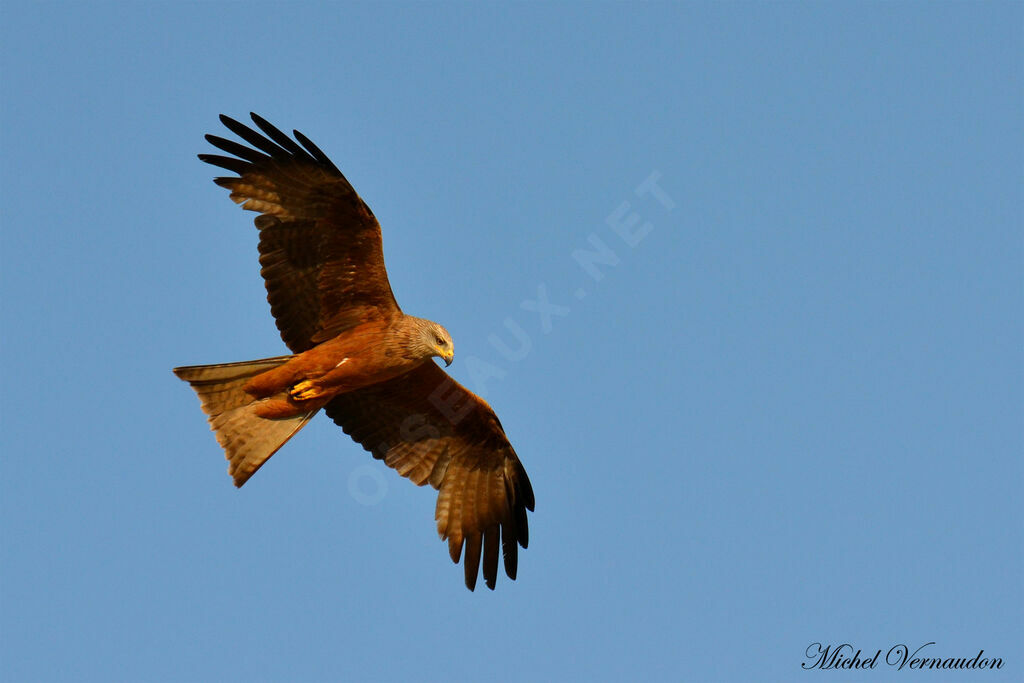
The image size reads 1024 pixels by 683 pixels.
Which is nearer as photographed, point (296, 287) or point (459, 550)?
point (296, 287)

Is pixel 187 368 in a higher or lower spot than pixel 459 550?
higher

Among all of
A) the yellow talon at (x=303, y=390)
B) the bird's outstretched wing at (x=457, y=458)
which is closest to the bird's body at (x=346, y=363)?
the yellow talon at (x=303, y=390)

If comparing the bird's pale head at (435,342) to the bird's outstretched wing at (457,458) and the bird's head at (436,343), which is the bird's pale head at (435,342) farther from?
the bird's outstretched wing at (457,458)

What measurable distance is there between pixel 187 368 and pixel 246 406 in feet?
2.29

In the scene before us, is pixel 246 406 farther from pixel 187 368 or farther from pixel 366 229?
pixel 366 229

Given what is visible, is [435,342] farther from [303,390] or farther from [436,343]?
[303,390]

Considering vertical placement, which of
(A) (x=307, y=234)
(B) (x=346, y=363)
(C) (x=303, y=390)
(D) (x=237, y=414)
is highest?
(A) (x=307, y=234)

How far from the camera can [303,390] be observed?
12.8 m

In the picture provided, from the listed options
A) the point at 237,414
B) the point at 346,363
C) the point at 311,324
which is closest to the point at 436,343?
the point at 346,363

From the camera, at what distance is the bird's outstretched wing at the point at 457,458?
14.0 metres

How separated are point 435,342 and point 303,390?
1430 millimetres

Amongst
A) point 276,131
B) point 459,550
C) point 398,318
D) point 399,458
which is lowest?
point 459,550

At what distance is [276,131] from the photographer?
1229 cm

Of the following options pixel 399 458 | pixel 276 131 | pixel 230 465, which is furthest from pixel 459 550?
pixel 276 131
